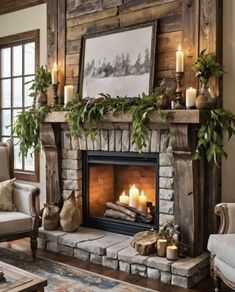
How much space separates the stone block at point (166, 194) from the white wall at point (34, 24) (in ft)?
5.80

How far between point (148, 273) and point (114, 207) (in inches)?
41.7

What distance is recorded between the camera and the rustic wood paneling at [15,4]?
4777 mm

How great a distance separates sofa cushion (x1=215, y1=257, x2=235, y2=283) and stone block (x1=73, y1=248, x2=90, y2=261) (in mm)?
1308

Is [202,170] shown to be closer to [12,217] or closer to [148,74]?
[148,74]

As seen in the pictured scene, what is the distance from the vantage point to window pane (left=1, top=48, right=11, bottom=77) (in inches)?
208

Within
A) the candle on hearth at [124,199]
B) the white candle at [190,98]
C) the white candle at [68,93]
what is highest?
the white candle at [68,93]

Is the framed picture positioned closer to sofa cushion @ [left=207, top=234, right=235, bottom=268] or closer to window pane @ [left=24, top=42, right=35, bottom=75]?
window pane @ [left=24, top=42, right=35, bottom=75]

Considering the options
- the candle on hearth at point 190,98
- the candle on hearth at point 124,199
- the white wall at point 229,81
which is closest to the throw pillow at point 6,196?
the candle on hearth at point 124,199

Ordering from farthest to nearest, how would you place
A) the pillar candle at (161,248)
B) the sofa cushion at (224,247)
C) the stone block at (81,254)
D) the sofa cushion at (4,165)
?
the sofa cushion at (4,165), the stone block at (81,254), the pillar candle at (161,248), the sofa cushion at (224,247)

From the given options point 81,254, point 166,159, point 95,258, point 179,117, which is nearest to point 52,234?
point 81,254

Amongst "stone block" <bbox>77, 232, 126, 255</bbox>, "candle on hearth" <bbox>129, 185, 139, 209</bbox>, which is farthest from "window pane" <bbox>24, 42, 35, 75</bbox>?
"stone block" <bbox>77, 232, 126, 255</bbox>

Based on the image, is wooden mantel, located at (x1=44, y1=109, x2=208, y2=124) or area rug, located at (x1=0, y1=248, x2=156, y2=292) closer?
area rug, located at (x1=0, y1=248, x2=156, y2=292)

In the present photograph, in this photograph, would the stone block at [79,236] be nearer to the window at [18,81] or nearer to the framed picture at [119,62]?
the window at [18,81]

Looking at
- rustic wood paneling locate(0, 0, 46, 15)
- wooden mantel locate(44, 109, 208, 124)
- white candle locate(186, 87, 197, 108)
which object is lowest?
wooden mantel locate(44, 109, 208, 124)
